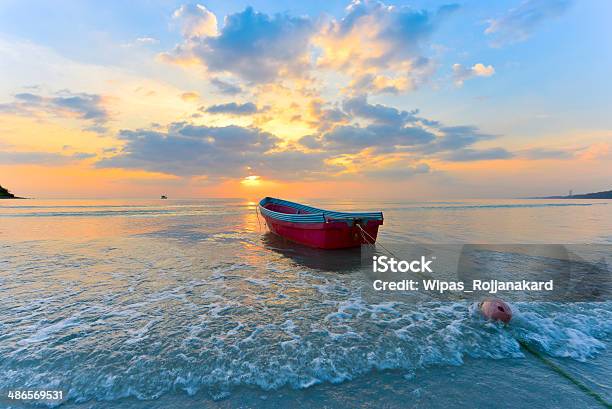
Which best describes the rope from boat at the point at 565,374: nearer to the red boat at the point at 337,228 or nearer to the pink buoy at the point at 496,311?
the pink buoy at the point at 496,311

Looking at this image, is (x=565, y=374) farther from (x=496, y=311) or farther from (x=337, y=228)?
(x=337, y=228)

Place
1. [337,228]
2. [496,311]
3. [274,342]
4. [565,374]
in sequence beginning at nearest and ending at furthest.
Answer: [565,374] < [274,342] < [496,311] < [337,228]

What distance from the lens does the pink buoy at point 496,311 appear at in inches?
232

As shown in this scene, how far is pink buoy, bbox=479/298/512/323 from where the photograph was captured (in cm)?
589

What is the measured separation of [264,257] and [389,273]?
5688 millimetres

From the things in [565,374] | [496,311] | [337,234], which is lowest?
[565,374]

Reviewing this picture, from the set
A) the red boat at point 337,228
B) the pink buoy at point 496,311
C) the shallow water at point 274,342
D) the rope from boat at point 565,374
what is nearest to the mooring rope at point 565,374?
the rope from boat at point 565,374

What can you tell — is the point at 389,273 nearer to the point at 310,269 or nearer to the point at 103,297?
the point at 310,269

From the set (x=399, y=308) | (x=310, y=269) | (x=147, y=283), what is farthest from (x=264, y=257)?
(x=399, y=308)

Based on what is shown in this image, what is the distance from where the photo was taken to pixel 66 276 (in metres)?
9.31

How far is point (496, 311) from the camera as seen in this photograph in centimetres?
601

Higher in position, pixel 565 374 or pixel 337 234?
pixel 337 234

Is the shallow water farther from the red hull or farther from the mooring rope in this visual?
the red hull

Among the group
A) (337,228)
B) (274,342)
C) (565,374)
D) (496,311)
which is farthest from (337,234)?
(565,374)
